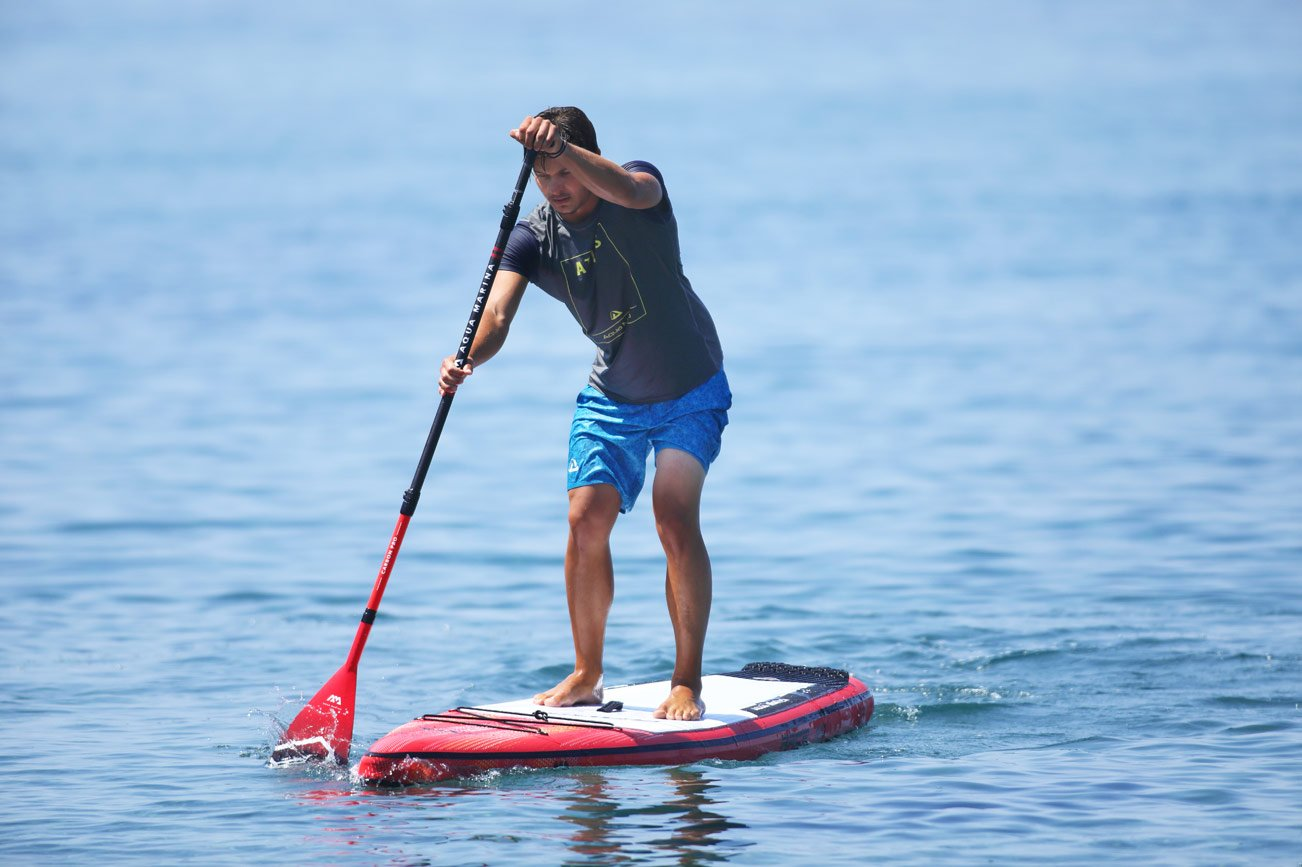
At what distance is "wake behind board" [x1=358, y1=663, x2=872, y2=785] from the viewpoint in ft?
22.8

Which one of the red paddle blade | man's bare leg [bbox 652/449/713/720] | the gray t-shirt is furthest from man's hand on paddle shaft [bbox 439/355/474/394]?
the red paddle blade

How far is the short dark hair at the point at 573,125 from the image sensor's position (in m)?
6.86

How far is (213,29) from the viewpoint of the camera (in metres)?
95.8

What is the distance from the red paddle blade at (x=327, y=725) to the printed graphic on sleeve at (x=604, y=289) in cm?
170

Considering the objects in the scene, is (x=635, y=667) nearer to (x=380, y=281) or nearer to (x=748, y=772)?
(x=748, y=772)

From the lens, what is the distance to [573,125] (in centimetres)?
688

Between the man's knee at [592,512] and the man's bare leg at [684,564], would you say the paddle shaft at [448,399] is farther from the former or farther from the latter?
the man's bare leg at [684,564]

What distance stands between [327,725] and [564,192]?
230cm

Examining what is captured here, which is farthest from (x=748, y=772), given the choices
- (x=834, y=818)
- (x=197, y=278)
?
(x=197, y=278)

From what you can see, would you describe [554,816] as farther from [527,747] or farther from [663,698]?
[663,698]

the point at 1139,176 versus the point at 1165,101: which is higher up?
the point at 1165,101

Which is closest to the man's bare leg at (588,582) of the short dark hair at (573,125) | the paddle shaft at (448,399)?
the paddle shaft at (448,399)

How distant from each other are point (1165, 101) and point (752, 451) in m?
44.4

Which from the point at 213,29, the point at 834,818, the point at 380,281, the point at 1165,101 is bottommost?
the point at 834,818
